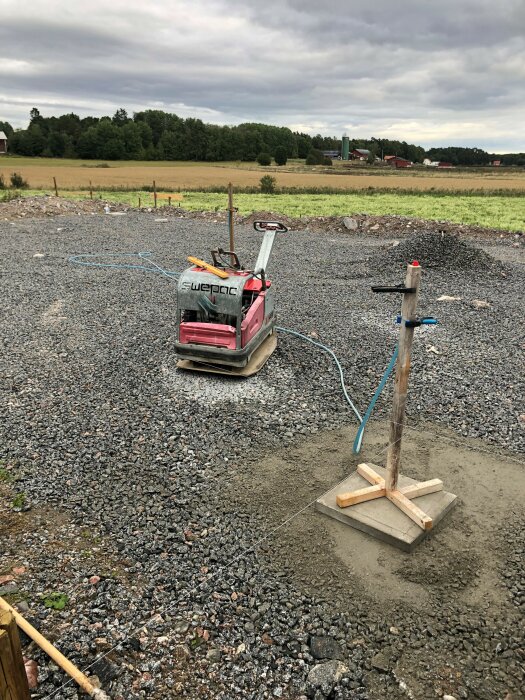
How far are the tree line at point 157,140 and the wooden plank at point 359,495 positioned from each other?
89.4 metres

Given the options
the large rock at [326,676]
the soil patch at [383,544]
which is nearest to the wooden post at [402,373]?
the soil patch at [383,544]

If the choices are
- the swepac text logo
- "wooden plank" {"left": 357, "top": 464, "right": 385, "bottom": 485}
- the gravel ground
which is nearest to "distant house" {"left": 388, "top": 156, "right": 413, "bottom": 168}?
the gravel ground

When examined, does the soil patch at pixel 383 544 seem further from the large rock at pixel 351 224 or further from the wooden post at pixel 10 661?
the large rock at pixel 351 224

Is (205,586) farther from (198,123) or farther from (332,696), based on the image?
(198,123)

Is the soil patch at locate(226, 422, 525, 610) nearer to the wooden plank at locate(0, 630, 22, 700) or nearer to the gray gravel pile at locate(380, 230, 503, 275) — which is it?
the wooden plank at locate(0, 630, 22, 700)

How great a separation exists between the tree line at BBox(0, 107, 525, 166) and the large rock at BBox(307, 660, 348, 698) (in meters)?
91.1

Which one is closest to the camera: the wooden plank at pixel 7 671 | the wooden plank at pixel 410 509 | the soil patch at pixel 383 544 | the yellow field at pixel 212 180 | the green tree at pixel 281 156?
the wooden plank at pixel 7 671

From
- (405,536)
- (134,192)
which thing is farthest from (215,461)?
(134,192)

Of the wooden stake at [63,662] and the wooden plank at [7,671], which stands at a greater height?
the wooden plank at [7,671]

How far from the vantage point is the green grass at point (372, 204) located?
2820 cm

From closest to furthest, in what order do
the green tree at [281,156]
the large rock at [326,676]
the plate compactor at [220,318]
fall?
the large rock at [326,676]
the plate compactor at [220,318]
the green tree at [281,156]

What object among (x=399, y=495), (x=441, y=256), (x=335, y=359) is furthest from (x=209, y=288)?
(x=441, y=256)

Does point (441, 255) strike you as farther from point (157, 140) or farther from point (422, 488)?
point (157, 140)

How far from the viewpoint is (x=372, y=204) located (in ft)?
112
